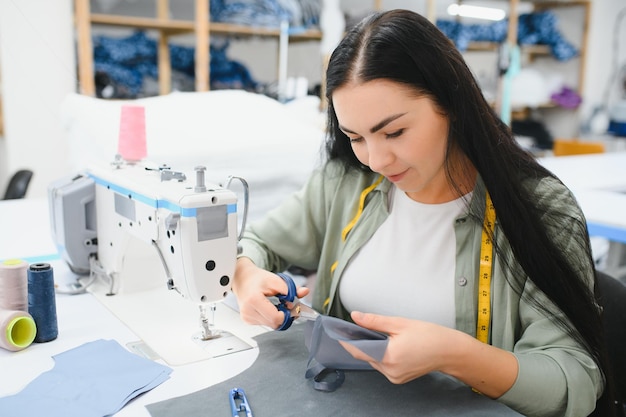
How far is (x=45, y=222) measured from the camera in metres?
1.74

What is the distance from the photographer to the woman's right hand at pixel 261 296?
1.04 m

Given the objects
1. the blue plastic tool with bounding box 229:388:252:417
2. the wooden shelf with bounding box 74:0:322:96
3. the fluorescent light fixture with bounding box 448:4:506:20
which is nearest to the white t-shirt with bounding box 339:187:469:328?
the blue plastic tool with bounding box 229:388:252:417

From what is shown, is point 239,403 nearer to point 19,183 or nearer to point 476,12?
point 19,183

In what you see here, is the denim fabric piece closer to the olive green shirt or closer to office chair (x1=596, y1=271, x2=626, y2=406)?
the olive green shirt

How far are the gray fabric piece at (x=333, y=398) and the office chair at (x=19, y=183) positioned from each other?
4.61 feet

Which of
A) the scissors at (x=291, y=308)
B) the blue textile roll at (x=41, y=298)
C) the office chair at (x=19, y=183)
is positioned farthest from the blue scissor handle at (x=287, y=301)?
the office chair at (x=19, y=183)

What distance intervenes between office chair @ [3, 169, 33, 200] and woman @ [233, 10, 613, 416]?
1149 mm

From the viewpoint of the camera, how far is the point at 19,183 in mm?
2021

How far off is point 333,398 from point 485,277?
385 mm

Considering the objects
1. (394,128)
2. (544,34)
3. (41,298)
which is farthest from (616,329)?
(544,34)

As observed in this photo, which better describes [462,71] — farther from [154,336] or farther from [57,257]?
[57,257]

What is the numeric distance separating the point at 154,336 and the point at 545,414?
0.68 m

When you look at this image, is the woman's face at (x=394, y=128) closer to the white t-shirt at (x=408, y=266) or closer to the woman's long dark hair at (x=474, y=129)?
the woman's long dark hair at (x=474, y=129)

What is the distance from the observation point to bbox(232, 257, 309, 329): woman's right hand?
3.40ft
